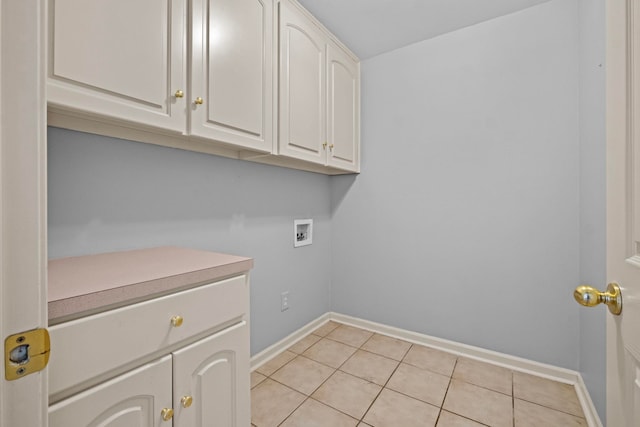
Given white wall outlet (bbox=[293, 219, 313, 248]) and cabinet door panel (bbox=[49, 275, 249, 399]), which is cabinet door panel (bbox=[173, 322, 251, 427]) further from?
white wall outlet (bbox=[293, 219, 313, 248])

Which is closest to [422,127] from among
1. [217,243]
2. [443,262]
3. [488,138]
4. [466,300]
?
[488,138]

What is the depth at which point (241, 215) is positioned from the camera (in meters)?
1.66

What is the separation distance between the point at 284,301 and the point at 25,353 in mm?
1685

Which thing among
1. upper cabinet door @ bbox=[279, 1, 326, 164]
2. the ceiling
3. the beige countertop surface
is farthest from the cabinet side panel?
the beige countertop surface

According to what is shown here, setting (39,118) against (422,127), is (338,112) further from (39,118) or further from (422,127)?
(39,118)

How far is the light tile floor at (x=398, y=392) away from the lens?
1.34 m

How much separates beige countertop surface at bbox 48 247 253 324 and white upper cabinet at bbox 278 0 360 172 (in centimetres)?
78

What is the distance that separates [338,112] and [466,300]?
157cm

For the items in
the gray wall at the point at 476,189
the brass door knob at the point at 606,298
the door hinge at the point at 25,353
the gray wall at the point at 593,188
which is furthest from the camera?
the gray wall at the point at 476,189

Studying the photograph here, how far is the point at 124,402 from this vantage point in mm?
710

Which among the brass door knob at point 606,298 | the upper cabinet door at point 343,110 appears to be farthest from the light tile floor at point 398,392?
the upper cabinet door at point 343,110

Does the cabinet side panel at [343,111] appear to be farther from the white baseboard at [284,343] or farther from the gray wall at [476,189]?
the white baseboard at [284,343]

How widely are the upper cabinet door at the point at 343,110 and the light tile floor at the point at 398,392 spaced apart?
1.33 meters

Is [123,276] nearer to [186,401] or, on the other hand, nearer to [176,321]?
[176,321]
